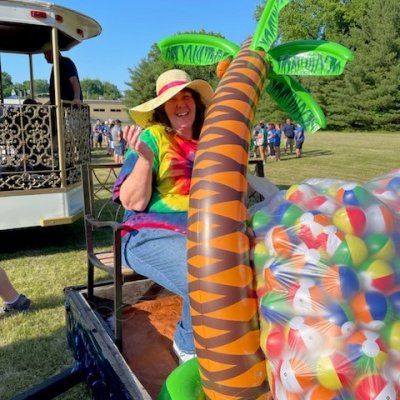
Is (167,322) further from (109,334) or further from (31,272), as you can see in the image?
(31,272)

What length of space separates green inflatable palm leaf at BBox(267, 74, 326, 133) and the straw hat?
41 cm

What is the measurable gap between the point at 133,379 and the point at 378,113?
145 ft

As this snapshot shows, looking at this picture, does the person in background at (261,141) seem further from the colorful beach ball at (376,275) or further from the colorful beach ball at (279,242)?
the colorful beach ball at (376,275)

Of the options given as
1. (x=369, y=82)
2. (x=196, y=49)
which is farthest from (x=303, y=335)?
(x=369, y=82)

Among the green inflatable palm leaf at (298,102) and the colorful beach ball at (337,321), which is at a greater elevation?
the green inflatable palm leaf at (298,102)

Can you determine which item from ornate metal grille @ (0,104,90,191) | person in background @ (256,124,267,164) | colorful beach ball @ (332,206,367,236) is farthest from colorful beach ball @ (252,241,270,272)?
person in background @ (256,124,267,164)

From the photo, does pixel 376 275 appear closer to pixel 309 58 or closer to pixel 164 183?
pixel 309 58

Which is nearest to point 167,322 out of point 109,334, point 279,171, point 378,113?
point 109,334

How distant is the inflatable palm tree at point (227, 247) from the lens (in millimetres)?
1395

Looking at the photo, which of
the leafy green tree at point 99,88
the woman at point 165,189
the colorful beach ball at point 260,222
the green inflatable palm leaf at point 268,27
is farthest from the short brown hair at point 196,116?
the leafy green tree at point 99,88

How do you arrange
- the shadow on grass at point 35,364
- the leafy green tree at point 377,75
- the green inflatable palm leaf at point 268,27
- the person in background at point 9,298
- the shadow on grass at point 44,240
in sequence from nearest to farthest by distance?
1. the green inflatable palm leaf at point 268,27
2. the shadow on grass at point 35,364
3. the person in background at point 9,298
4. the shadow on grass at point 44,240
5. the leafy green tree at point 377,75

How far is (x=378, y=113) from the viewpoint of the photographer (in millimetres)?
42156

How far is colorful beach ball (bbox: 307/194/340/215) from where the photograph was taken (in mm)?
1392

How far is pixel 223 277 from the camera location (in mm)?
1389
